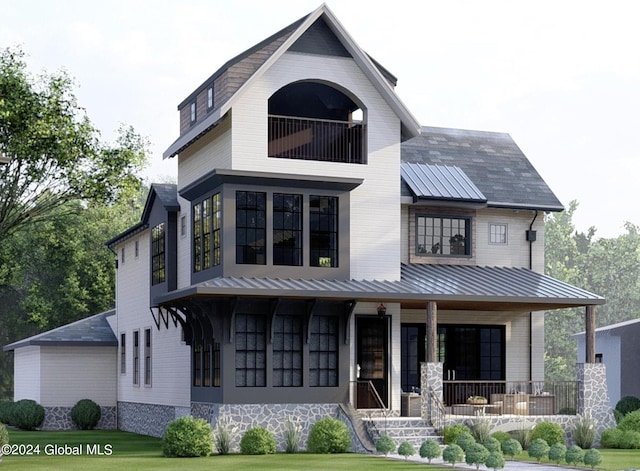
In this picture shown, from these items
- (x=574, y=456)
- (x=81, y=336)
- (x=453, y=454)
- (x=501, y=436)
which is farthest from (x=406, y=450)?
(x=81, y=336)

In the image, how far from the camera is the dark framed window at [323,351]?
98.1ft

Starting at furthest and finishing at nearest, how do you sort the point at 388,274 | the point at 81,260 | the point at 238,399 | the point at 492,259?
the point at 81,260 → the point at 492,259 → the point at 388,274 → the point at 238,399

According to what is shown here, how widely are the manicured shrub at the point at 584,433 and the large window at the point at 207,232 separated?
1026 cm

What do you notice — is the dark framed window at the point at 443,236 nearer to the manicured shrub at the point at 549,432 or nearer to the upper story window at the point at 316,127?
the upper story window at the point at 316,127

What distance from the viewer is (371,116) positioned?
31.4 metres

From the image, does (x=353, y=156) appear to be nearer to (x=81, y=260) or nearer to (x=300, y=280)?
(x=300, y=280)

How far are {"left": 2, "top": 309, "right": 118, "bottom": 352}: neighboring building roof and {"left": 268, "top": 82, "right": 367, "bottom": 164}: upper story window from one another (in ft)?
43.6

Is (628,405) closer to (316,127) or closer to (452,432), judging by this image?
(452,432)

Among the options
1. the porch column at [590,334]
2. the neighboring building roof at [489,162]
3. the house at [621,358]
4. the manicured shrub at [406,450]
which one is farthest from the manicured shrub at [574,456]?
the house at [621,358]

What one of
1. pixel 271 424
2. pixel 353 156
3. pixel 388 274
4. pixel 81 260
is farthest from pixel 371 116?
pixel 81 260

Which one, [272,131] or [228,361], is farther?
[272,131]

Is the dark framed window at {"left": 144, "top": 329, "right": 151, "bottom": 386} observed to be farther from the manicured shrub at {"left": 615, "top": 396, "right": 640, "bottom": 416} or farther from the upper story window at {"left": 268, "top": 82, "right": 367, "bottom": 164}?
the manicured shrub at {"left": 615, "top": 396, "right": 640, "bottom": 416}

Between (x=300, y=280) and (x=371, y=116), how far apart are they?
508cm

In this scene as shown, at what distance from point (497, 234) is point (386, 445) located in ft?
34.7
